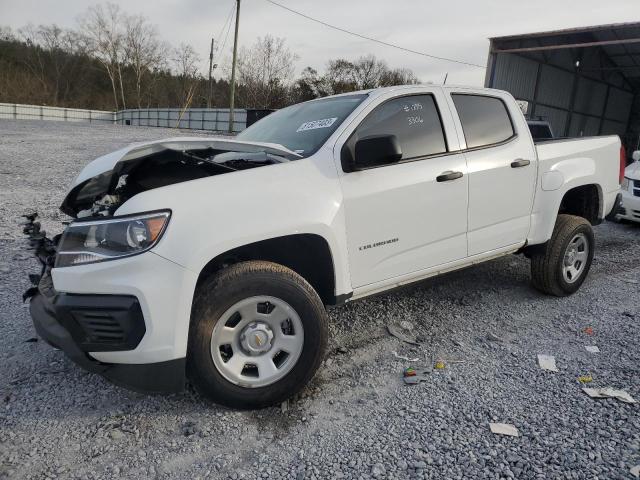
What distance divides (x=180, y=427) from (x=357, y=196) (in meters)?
1.65

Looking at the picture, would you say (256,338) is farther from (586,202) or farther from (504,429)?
(586,202)

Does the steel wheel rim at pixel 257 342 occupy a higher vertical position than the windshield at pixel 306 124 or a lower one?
lower

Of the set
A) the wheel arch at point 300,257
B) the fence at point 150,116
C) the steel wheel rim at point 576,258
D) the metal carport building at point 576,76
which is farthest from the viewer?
the fence at point 150,116

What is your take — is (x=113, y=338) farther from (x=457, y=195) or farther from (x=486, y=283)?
(x=486, y=283)

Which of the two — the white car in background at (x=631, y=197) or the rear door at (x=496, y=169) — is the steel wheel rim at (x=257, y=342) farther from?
the white car in background at (x=631, y=197)

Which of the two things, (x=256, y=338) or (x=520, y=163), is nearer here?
(x=256, y=338)

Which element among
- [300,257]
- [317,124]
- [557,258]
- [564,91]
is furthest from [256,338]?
[564,91]

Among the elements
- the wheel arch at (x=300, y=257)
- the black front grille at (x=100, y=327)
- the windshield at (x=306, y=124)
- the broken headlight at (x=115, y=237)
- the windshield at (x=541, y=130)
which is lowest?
the black front grille at (x=100, y=327)

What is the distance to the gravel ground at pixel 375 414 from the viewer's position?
218 cm

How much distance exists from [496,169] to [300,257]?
1.78 m

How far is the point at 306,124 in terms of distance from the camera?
3.30m

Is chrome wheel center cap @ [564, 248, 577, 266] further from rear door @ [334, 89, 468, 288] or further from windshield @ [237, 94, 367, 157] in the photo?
windshield @ [237, 94, 367, 157]

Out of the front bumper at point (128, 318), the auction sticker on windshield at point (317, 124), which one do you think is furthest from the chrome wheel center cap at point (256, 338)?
the auction sticker on windshield at point (317, 124)

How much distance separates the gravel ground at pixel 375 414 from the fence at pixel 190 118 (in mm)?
24185
